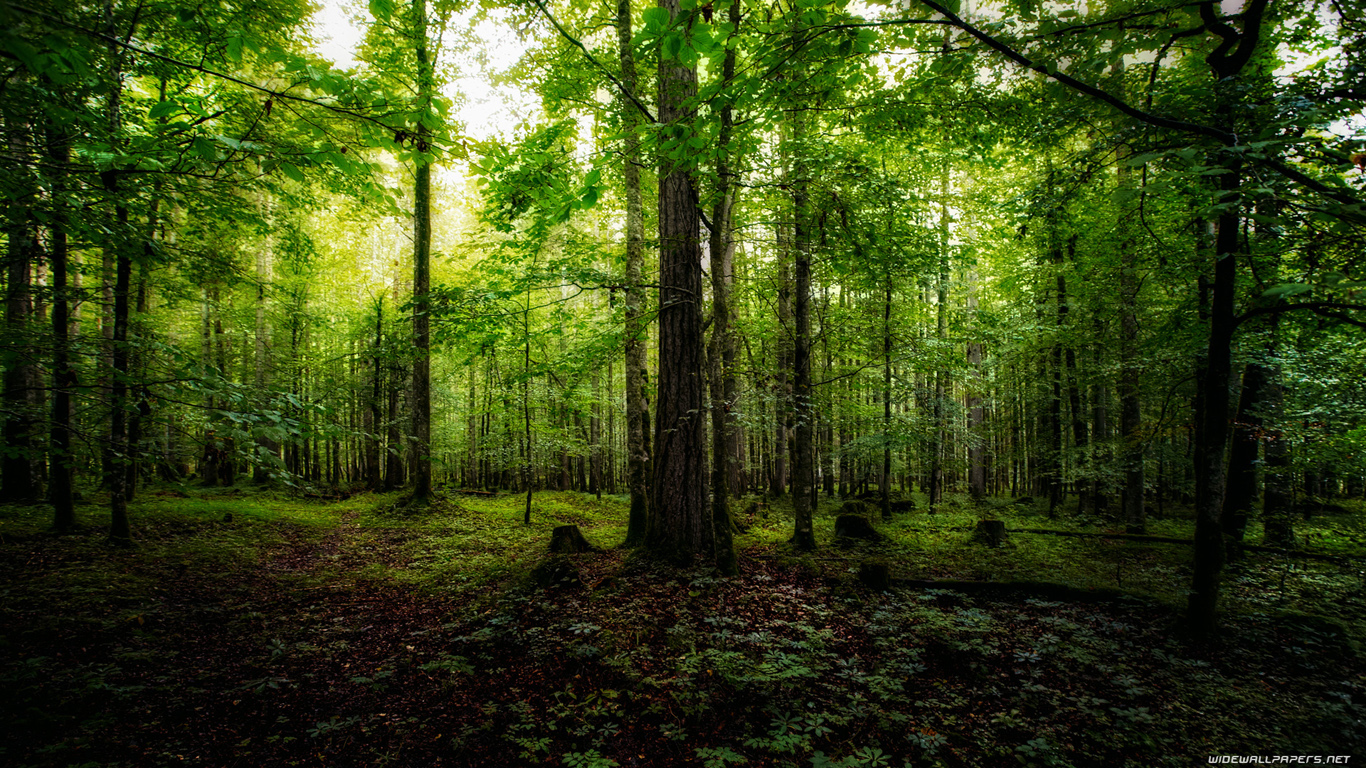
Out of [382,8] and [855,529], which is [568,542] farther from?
[382,8]

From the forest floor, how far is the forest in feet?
0.14

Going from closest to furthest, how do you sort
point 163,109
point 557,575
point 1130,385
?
point 163,109 < point 557,575 < point 1130,385

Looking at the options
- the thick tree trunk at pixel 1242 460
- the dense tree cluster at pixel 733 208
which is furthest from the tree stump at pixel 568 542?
the thick tree trunk at pixel 1242 460

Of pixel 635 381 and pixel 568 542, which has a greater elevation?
pixel 635 381

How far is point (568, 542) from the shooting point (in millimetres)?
7945

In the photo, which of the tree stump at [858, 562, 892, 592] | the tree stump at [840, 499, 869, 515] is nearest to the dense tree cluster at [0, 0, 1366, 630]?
the tree stump at [840, 499, 869, 515]

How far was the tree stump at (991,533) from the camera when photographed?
9.51 meters

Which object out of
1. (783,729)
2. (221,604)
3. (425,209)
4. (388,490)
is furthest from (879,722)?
(388,490)

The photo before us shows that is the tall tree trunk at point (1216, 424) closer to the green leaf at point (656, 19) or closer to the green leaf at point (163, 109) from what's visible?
the green leaf at point (656, 19)

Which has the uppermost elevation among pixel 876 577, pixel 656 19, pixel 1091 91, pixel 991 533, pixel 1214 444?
pixel 656 19

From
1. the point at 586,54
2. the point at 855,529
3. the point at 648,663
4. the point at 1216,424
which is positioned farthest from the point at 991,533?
the point at 586,54

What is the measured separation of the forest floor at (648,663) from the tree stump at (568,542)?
59 centimetres

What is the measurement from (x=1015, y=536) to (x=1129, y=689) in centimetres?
821

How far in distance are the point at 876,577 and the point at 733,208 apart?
254 inches
